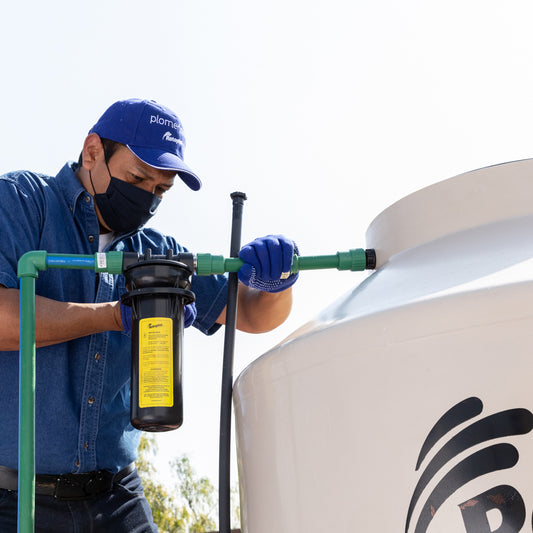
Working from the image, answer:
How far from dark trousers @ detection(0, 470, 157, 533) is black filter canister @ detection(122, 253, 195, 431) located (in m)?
0.55

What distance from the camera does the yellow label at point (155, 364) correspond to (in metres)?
1.45

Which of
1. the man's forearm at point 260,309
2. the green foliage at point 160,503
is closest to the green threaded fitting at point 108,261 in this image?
the man's forearm at point 260,309

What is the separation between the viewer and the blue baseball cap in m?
2.25

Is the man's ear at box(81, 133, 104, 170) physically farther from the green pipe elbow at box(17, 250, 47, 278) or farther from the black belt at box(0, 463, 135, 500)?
the black belt at box(0, 463, 135, 500)

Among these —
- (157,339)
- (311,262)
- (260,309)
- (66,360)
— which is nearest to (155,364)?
(157,339)

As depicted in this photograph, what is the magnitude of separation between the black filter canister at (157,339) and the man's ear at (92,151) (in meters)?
0.79

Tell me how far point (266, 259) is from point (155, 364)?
1.31 feet

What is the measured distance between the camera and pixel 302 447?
47.6 inches

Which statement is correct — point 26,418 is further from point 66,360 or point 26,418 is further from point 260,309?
point 260,309

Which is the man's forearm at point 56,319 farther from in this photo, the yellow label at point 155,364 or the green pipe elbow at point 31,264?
the yellow label at point 155,364

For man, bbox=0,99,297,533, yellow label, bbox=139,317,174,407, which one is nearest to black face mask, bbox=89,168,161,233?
man, bbox=0,99,297,533

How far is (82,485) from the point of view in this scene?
1.93m

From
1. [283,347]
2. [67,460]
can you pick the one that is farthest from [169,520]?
[283,347]

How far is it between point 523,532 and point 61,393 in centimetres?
130
